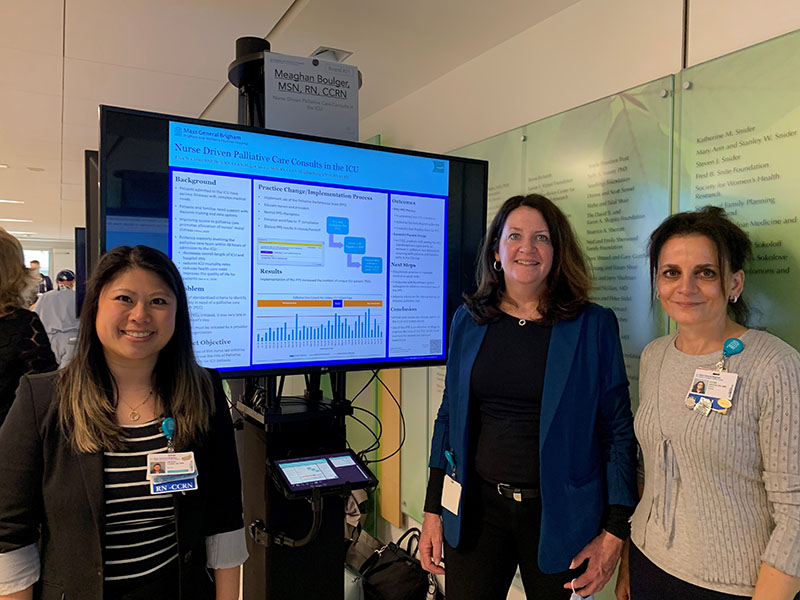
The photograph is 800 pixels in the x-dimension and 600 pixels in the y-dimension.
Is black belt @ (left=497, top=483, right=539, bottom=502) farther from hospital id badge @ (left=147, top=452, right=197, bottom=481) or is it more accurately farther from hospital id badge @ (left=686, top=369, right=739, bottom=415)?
hospital id badge @ (left=147, top=452, right=197, bottom=481)

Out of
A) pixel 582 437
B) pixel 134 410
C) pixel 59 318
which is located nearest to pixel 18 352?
pixel 134 410

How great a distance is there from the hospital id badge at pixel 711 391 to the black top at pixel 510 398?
0.35 meters

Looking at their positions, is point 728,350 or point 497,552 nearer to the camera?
point 728,350

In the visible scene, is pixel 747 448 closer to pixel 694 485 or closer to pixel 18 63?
pixel 694 485

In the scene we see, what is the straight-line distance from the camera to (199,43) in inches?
97.6

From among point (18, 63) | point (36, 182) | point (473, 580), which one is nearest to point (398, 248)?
point (473, 580)

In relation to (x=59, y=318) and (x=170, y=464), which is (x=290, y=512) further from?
(x=59, y=318)

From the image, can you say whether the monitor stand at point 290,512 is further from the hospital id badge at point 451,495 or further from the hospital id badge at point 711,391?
the hospital id badge at point 711,391

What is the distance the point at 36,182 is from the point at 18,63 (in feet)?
13.5

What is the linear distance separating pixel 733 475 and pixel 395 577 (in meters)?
1.81

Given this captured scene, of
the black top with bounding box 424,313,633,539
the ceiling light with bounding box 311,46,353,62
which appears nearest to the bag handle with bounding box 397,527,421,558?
the black top with bounding box 424,313,633,539

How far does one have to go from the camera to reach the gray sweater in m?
1.08

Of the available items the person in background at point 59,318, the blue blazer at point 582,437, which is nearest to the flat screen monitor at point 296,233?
the blue blazer at point 582,437

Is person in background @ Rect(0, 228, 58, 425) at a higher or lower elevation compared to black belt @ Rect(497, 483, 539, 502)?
higher
